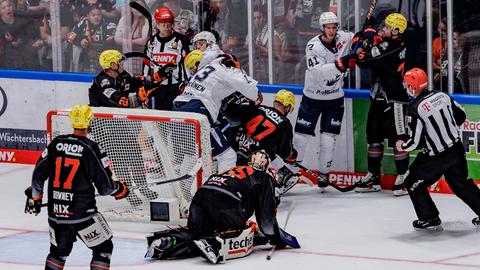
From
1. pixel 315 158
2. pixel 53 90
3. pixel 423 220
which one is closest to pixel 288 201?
pixel 315 158

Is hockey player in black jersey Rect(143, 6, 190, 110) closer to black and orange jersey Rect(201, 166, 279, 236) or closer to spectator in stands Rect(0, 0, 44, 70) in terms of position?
spectator in stands Rect(0, 0, 44, 70)

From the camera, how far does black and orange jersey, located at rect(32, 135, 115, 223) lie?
8.96 m

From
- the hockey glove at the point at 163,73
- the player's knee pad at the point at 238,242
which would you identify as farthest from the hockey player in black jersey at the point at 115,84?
the player's knee pad at the point at 238,242

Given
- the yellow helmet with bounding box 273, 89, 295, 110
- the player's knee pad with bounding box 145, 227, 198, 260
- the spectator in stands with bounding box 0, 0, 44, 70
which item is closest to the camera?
the player's knee pad with bounding box 145, 227, 198, 260

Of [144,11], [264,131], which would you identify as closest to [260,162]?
[264,131]

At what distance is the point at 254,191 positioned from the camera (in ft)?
32.9

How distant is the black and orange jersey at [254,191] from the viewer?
9992 mm

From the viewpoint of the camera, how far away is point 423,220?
10.9 m

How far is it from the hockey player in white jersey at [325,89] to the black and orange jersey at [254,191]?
2.34 metres

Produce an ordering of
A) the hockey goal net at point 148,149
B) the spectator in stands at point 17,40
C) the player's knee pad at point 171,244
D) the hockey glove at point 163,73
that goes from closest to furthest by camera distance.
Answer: the player's knee pad at point 171,244 → the hockey goal net at point 148,149 → the hockey glove at point 163,73 → the spectator in stands at point 17,40

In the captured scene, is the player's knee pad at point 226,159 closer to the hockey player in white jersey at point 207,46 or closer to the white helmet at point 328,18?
the hockey player in white jersey at point 207,46

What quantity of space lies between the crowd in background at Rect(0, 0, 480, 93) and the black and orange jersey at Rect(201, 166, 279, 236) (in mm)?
2748

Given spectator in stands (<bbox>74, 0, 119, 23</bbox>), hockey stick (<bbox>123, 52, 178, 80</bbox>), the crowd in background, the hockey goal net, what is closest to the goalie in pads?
the hockey goal net

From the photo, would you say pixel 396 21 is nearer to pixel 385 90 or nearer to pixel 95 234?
pixel 385 90
